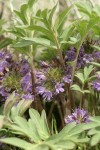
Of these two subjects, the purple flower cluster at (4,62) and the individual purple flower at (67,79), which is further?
the purple flower cluster at (4,62)

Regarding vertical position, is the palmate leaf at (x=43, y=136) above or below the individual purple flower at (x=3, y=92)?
below

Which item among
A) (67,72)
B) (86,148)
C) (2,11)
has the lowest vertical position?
(86,148)

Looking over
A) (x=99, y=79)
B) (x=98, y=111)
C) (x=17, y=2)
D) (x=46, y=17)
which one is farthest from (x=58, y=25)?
(x=17, y=2)

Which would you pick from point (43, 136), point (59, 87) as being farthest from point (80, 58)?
point (43, 136)

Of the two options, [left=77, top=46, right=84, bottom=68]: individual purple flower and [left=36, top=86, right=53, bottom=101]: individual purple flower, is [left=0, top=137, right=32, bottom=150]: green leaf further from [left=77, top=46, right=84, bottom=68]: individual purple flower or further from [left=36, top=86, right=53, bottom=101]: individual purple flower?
[left=77, top=46, right=84, bottom=68]: individual purple flower

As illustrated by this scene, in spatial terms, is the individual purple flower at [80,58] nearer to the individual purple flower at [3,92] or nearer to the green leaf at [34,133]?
the individual purple flower at [3,92]

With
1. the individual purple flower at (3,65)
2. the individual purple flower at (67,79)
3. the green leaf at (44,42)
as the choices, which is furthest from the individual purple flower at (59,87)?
the individual purple flower at (3,65)

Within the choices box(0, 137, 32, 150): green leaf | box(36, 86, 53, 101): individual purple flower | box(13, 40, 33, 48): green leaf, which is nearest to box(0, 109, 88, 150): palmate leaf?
box(0, 137, 32, 150): green leaf

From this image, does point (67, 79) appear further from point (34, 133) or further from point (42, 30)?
point (34, 133)

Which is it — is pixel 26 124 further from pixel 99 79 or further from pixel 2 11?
pixel 2 11

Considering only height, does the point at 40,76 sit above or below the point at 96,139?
above

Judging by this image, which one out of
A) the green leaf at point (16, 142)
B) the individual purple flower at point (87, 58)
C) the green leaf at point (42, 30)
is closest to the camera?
the green leaf at point (16, 142)
